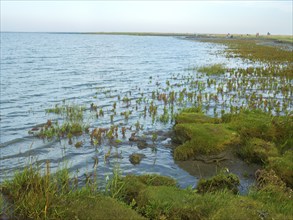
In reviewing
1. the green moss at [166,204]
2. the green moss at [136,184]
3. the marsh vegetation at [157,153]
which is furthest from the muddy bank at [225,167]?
the green moss at [166,204]

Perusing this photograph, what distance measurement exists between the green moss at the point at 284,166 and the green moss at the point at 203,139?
6.38 feet

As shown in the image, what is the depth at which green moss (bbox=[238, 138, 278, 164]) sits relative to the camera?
9.52 meters

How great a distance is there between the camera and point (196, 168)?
31.5 ft

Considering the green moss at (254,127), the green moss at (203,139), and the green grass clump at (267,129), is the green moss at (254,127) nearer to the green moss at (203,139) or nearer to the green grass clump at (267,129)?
the green grass clump at (267,129)

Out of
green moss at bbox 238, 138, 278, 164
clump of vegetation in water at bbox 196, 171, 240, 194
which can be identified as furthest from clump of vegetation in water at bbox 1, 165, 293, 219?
green moss at bbox 238, 138, 278, 164

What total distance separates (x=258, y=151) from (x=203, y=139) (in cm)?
179

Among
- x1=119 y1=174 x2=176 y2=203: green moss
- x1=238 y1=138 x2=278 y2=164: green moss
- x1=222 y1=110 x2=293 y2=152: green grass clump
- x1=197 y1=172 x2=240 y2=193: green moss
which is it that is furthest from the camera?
x1=222 y1=110 x2=293 y2=152: green grass clump

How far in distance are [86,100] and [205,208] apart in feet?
47.8

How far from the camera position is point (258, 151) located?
9.74 metres

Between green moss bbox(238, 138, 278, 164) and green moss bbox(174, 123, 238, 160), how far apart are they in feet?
1.94

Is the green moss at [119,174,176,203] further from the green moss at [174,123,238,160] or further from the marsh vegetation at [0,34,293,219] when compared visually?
the green moss at [174,123,238,160]

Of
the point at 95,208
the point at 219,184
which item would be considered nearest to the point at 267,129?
the point at 219,184

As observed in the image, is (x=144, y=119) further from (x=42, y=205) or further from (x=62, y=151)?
(x=42, y=205)

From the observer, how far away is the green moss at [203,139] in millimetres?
10320
